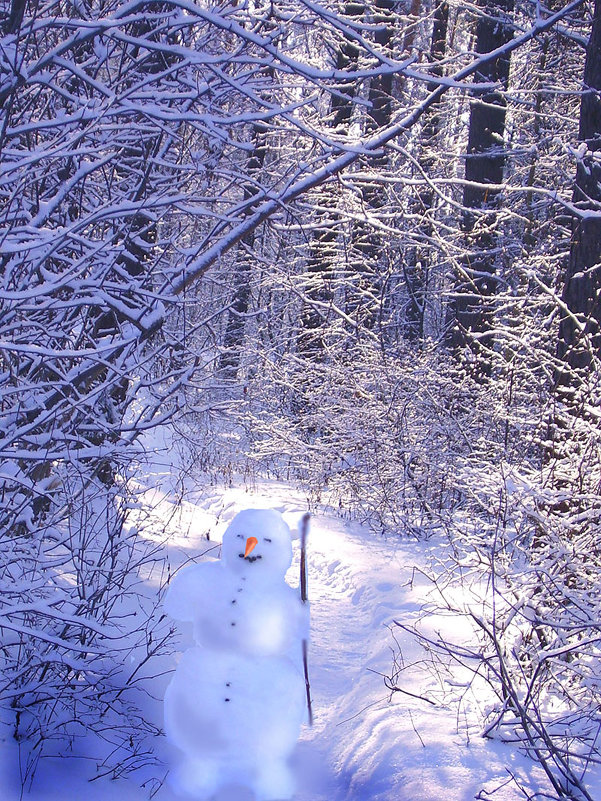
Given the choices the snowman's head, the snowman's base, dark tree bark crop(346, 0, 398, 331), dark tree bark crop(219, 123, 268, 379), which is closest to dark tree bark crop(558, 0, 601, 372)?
dark tree bark crop(346, 0, 398, 331)

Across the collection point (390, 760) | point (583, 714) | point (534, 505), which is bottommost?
point (390, 760)

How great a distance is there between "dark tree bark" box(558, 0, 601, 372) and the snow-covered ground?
7.20 feet

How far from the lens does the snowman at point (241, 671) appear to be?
256 cm

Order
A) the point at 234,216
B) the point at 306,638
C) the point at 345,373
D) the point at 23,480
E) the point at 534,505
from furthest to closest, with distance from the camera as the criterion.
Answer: the point at 345,373 → the point at 234,216 → the point at 534,505 → the point at 23,480 → the point at 306,638

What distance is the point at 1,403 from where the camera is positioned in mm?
3553

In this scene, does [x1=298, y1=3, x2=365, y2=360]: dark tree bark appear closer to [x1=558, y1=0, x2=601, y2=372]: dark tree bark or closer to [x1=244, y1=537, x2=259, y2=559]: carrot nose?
[x1=558, y1=0, x2=601, y2=372]: dark tree bark

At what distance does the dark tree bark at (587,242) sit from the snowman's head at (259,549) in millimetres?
3206

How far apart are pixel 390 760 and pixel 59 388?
228 centimetres

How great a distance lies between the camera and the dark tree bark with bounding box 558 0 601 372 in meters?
5.36

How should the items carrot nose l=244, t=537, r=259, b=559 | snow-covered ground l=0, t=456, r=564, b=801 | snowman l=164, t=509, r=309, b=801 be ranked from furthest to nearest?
snow-covered ground l=0, t=456, r=564, b=801
carrot nose l=244, t=537, r=259, b=559
snowman l=164, t=509, r=309, b=801

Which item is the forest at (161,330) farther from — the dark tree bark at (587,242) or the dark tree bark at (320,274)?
the dark tree bark at (320,274)

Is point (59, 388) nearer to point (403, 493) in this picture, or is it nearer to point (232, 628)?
point (232, 628)

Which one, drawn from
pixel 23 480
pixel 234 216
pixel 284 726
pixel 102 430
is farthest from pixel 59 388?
pixel 284 726

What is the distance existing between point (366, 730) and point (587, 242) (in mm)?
3940
